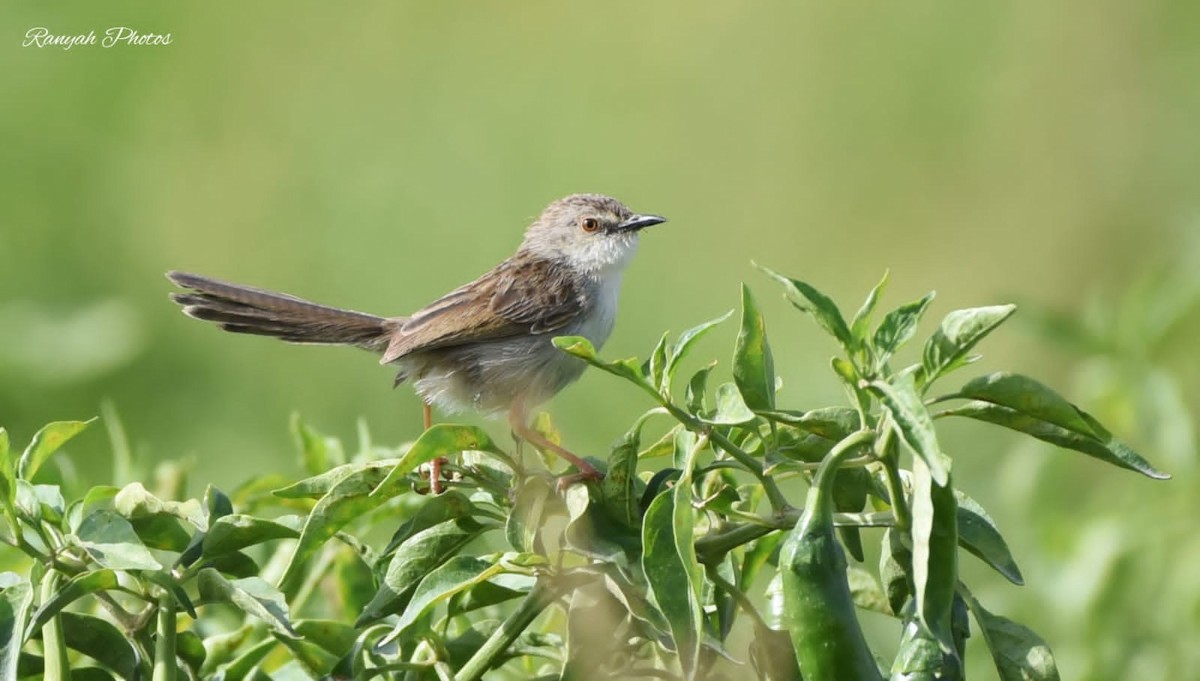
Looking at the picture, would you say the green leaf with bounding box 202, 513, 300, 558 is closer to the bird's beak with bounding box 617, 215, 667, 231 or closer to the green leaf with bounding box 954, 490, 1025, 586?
the green leaf with bounding box 954, 490, 1025, 586

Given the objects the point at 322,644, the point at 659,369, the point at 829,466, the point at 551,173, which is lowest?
the point at 322,644

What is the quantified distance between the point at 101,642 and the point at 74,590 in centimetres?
21

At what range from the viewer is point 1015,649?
79.9 inches

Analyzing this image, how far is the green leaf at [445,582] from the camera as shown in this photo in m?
2.02

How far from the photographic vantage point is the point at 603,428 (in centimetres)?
743

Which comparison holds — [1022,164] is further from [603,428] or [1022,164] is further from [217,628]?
[217,628]

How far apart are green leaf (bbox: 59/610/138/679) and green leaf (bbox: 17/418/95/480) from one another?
221 mm

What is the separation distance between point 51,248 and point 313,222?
5.68 feet

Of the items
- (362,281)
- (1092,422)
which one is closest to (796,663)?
(1092,422)

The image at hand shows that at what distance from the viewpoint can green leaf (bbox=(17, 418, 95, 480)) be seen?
2.21m

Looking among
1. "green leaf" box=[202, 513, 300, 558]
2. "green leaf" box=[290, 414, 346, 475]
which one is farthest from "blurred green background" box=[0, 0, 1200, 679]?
"green leaf" box=[202, 513, 300, 558]

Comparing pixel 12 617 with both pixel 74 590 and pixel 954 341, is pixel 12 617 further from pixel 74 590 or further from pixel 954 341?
pixel 954 341

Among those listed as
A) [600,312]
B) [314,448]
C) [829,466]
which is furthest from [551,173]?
[829,466]

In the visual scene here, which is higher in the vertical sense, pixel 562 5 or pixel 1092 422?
pixel 562 5
